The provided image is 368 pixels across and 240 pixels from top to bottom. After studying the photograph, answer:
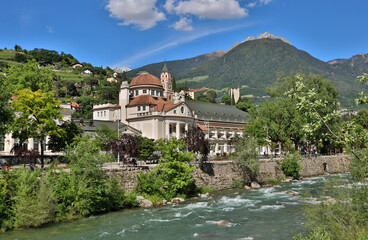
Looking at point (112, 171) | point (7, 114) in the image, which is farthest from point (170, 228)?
point (7, 114)

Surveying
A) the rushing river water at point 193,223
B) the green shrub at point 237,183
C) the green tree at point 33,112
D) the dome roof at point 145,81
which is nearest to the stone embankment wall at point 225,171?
the green shrub at point 237,183

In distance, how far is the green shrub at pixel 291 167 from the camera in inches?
2234

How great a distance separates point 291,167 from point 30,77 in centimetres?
4086

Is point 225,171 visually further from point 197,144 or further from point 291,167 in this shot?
point 291,167

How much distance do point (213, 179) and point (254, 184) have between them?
6140 mm

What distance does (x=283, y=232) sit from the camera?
2352 cm

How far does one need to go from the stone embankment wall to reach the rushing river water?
543 cm

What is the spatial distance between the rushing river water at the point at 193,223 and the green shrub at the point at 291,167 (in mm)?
20973

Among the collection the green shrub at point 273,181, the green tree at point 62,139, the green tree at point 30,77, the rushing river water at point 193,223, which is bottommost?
the rushing river water at point 193,223

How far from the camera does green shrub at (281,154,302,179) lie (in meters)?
56.8

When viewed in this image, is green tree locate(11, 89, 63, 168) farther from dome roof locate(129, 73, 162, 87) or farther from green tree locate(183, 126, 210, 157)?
dome roof locate(129, 73, 162, 87)

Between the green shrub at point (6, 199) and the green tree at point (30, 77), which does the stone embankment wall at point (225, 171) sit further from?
the green tree at point (30, 77)

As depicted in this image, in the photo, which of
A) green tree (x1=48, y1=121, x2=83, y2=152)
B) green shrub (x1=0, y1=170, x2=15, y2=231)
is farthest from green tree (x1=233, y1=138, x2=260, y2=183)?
green shrub (x1=0, y1=170, x2=15, y2=231)

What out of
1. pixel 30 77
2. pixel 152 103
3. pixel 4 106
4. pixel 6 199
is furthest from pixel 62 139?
pixel 152 103
